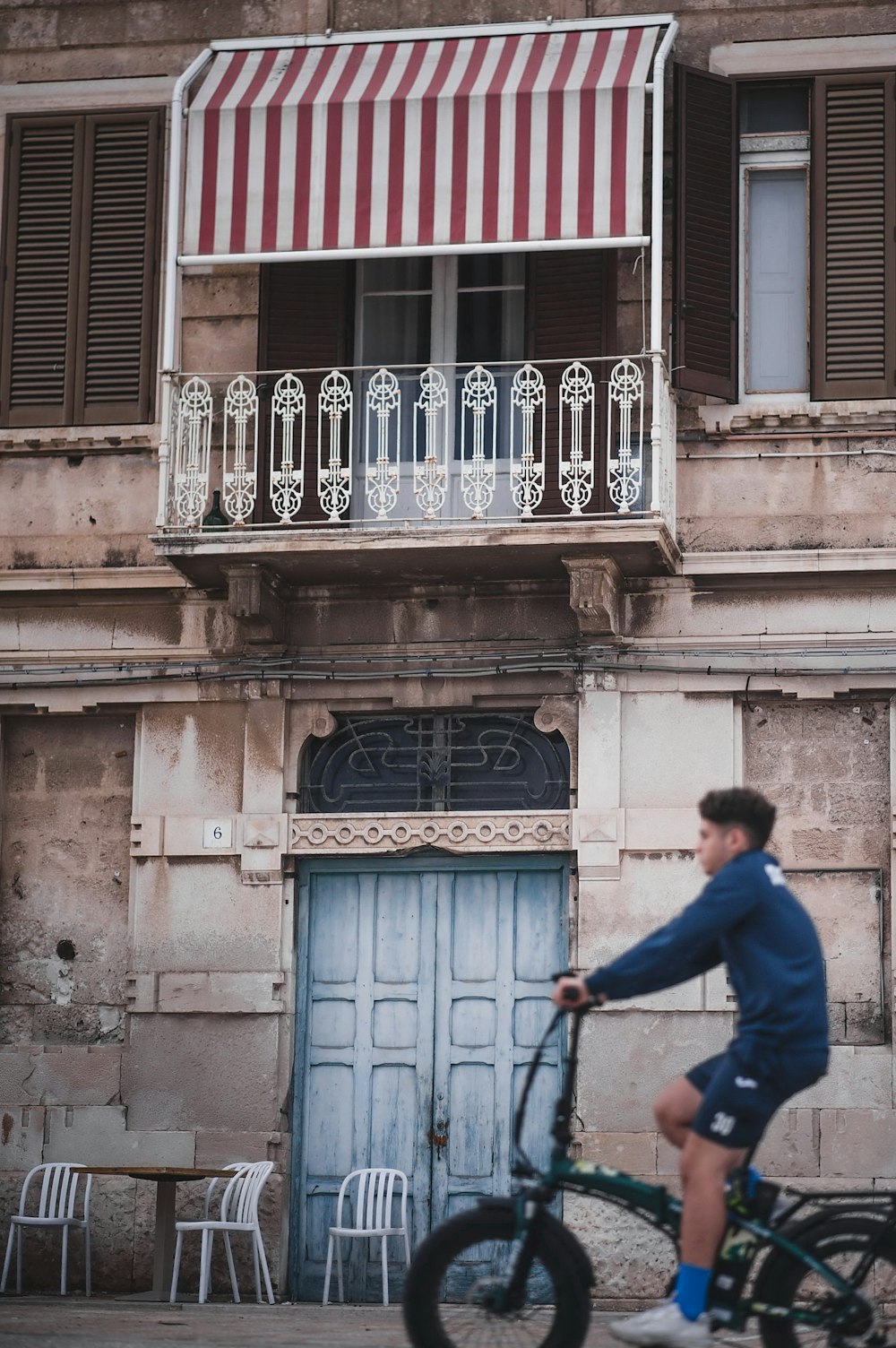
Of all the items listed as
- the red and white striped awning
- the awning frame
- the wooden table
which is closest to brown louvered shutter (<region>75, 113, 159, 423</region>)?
the awning frame

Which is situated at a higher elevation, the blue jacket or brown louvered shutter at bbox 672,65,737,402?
brown louvered shutter at bbox 672,65,737,402

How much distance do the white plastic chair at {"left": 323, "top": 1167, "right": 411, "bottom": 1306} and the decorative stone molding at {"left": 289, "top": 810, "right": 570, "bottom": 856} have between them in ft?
6.32

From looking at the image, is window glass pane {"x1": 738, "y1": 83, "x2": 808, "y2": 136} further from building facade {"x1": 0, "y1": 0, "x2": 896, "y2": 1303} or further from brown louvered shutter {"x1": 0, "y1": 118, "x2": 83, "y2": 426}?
brown louvered shutter {"x1": 0, "y1": 118, "x2": 83, "y2": 426}

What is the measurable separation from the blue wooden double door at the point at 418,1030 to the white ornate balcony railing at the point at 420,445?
2196 mm

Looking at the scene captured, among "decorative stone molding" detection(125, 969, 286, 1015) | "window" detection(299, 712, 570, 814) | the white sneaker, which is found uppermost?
"window" detection(299, 712, 570, 814)

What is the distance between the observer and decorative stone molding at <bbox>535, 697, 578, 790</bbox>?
1249cm

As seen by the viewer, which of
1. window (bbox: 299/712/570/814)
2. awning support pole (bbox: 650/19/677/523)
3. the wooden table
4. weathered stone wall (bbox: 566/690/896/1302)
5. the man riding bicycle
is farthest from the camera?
window (bbox: 299/712/570/814)

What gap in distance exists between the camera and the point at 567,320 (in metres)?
12.7

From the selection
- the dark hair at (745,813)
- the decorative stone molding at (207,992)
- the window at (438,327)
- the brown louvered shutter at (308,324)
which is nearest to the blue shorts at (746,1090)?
the dark hair at (745,813)

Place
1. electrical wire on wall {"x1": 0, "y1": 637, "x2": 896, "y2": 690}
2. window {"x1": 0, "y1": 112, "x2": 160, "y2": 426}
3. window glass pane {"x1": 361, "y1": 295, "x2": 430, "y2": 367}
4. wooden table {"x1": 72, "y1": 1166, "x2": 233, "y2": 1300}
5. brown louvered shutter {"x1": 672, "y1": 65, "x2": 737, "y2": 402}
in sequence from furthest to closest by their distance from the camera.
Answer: window {"x1": 0, "y1": 112, "x2": 160, "y2": 426}, window glass pane {"x1": 361, "y1": 295, "x2": 430, "y2": 367}, brown louvered shutter {"x1": 672, "y1": 65, "x2": 737, "y2": 402}, electrical wire on wall {"x1": 0, "y1": 637, "x2": 896, "y2": 690}, wooden table {"x1": 72, "y1": 1166, "x2": 233, "y2": 1300}

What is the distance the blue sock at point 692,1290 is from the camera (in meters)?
5.82

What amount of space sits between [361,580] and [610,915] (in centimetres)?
256

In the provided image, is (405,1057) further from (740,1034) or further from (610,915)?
(740,1034)

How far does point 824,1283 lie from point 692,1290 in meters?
0.41
